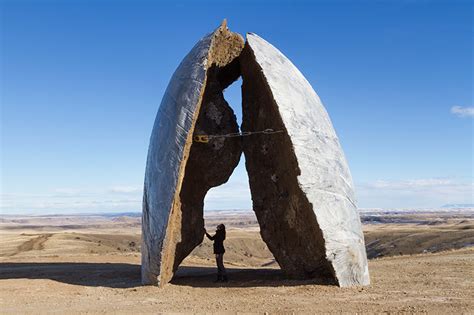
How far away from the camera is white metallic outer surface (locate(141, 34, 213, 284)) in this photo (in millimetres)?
11391

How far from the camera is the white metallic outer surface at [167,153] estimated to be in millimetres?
11391

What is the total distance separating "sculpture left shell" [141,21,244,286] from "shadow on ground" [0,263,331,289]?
1147 mm

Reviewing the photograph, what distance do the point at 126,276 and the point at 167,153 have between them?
4.77 metres

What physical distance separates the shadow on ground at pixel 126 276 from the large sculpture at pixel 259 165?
2.25ft

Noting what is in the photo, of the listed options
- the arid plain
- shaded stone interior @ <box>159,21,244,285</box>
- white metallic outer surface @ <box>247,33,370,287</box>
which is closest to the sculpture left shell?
shaded stone interior @ <box>159,21,244,285</box>

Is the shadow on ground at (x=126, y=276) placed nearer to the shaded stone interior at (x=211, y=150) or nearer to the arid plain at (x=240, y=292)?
the arid plain at (x=240, y=292)

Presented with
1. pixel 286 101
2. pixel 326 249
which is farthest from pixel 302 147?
pixel 326 249

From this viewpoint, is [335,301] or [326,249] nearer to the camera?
[335,301]

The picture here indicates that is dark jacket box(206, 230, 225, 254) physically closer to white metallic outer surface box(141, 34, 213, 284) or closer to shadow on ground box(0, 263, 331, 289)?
shadow on ground box(0, 263, 331, 289)

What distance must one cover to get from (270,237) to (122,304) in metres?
5.03

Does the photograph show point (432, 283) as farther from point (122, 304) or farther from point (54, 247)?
point (54, 247)

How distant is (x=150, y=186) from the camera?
39.9 feet

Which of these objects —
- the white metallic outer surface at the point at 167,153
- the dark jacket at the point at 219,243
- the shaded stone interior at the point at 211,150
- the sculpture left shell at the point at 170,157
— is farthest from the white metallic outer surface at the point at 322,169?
the dark jacket at the point at 219,243

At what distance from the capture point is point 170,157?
11570 millimetres
